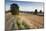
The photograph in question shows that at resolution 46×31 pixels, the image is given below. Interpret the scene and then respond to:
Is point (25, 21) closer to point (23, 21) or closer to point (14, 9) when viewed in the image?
point (23, 21)

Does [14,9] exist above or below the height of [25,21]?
above

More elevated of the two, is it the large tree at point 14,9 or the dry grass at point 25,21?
the large tree at point 14,9

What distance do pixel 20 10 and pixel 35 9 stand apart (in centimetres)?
18

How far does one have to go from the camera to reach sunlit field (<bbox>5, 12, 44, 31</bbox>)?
96 centimetres

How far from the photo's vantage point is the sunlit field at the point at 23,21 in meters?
0.96

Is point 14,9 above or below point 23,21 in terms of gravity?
above

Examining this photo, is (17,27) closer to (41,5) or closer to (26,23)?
(26,23)

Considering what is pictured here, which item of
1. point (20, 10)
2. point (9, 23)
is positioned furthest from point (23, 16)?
point (9, 23)

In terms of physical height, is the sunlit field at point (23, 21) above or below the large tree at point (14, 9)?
below

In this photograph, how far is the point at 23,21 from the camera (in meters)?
0.98

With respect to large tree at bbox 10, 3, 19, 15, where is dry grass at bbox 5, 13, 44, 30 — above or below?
below

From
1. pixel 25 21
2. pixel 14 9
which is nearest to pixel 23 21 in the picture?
pixel 25 21

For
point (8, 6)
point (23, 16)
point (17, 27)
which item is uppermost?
point (8, 6)

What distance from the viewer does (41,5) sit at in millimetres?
1016
